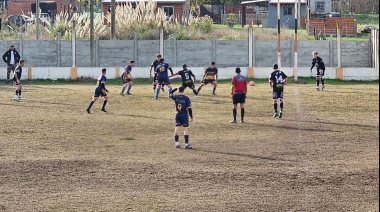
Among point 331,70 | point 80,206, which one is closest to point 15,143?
point 80,206

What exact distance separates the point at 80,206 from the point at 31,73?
30.1 metres

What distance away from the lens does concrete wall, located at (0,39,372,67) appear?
48250mm

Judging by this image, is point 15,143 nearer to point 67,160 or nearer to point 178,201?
point 67,160

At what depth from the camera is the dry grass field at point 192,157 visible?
16922 mm

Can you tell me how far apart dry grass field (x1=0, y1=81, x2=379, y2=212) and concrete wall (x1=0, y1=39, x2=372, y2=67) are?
42.8 ft

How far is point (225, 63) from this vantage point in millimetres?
49344

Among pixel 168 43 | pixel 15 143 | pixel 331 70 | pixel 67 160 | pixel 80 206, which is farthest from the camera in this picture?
pixel 168 43

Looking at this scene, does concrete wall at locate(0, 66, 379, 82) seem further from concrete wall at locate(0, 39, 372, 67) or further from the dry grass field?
the dry grass field

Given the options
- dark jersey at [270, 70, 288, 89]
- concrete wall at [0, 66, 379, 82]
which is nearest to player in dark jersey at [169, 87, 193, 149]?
dark jersey at [270, 70, 288, 89]

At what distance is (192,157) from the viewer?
21.9 meters

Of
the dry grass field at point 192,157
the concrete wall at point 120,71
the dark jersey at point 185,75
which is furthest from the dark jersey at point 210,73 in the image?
the concrete wall at point 120,71

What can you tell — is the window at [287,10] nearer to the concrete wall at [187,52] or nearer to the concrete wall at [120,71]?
the concrete wall at [187,52]

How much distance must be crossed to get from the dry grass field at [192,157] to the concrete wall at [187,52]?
13056mm

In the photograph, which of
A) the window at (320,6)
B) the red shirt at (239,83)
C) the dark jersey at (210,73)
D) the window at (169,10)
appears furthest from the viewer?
the window at (320,6)
